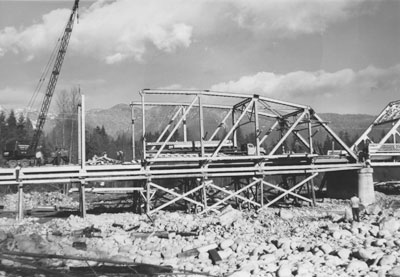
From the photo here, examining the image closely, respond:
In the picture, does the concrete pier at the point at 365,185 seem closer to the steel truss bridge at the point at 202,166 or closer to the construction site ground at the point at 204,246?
the steel truss bridge at the point at 202,166

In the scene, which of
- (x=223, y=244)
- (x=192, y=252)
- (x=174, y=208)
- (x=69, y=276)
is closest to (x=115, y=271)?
(x=69, y=276)

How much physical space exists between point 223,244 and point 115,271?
4458 mm

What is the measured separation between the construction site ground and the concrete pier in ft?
23.9

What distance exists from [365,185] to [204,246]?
16.8 meters

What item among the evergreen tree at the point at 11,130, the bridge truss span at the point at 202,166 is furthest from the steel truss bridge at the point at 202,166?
the evergreen tree at the point at 11,130

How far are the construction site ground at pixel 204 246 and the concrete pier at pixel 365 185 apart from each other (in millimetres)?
7286

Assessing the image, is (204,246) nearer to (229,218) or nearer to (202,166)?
(229,218)

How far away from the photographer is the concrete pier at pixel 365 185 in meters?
27.4

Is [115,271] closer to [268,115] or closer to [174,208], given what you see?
[174,208]

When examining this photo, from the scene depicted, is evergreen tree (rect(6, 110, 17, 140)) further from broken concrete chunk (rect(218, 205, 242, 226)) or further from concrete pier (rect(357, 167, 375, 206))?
concrete pier (rect(357, 167, 375, 206))

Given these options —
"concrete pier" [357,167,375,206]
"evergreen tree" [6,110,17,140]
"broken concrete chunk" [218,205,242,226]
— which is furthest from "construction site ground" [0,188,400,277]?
"evergreen tree" [6,110,17,140]

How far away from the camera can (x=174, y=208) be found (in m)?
26.9

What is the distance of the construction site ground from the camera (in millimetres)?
11812

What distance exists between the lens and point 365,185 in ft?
90.6
